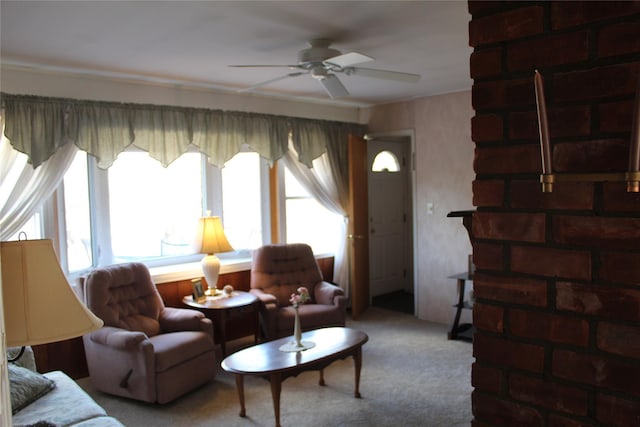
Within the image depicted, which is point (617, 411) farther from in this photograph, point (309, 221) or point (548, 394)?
point (309, 221)

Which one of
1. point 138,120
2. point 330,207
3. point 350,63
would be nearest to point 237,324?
point 330,207

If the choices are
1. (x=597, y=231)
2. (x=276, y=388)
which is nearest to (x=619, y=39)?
(x=597, y=231)

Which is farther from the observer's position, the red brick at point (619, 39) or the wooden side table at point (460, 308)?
the wooden side table at point (460, 308)

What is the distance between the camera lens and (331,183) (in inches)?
232

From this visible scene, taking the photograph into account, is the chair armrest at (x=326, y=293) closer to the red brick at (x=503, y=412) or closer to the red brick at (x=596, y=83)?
the red brick at (x=503, y=412)

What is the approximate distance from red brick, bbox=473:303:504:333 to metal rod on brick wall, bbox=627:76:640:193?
14.9 inches

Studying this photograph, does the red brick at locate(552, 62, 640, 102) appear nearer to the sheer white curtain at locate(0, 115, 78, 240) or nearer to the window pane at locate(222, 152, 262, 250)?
the sheer white curtain at locate(0, 115, 78, 240)

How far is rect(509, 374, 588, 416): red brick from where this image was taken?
38.5 inches

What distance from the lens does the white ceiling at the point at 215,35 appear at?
2670 millimetres

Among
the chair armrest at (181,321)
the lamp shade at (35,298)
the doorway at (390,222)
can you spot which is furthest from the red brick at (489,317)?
the doorway at (390,222)

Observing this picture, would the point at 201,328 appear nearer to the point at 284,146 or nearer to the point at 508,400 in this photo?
the point at 284,146

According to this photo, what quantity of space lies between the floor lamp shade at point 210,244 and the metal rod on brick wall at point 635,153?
13.2 feet

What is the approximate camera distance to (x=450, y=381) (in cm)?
397

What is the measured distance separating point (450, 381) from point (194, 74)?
3183 millimetres
